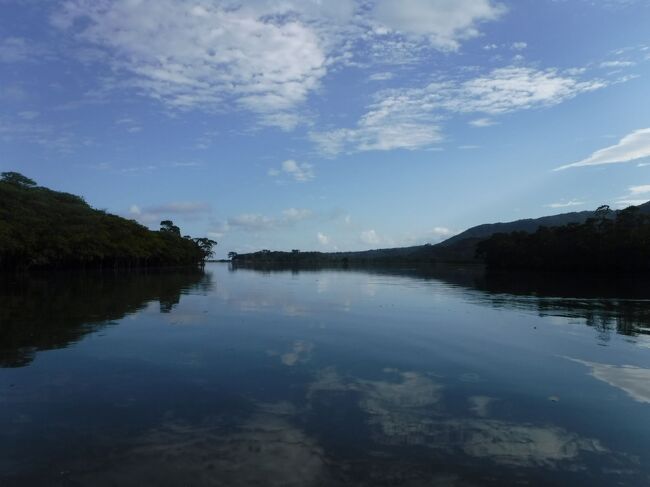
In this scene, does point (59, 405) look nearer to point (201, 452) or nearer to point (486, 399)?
point (201, 452)

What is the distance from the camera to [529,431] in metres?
8.52

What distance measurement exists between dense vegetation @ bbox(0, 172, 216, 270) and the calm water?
2284 inches

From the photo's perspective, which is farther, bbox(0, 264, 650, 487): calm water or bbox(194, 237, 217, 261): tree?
bbox(194, 237, 217, 261): tree

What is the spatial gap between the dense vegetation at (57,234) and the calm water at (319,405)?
58.0 metres

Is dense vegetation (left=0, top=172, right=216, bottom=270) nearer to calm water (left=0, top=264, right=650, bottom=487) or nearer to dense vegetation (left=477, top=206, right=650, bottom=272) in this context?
calm water (left=0, top=264, right=650, bottom=487)

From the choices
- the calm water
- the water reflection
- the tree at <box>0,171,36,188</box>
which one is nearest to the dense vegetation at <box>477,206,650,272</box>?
the calm water

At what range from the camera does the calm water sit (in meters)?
6.86

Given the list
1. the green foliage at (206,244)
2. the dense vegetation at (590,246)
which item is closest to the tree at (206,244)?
the green foliage at (206,244)

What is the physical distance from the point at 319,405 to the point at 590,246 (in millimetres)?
96693

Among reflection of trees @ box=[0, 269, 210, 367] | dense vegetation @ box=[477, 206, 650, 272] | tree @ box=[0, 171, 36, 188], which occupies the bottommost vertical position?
reflection of trees @ box=[0, 269, 210, 367]

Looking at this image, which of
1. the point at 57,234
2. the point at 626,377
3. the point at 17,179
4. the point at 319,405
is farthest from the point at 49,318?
the point at 17,179

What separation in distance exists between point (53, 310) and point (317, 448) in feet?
70.8

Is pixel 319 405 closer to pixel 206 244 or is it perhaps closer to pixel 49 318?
pixel 49 318

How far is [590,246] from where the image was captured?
306 ft
